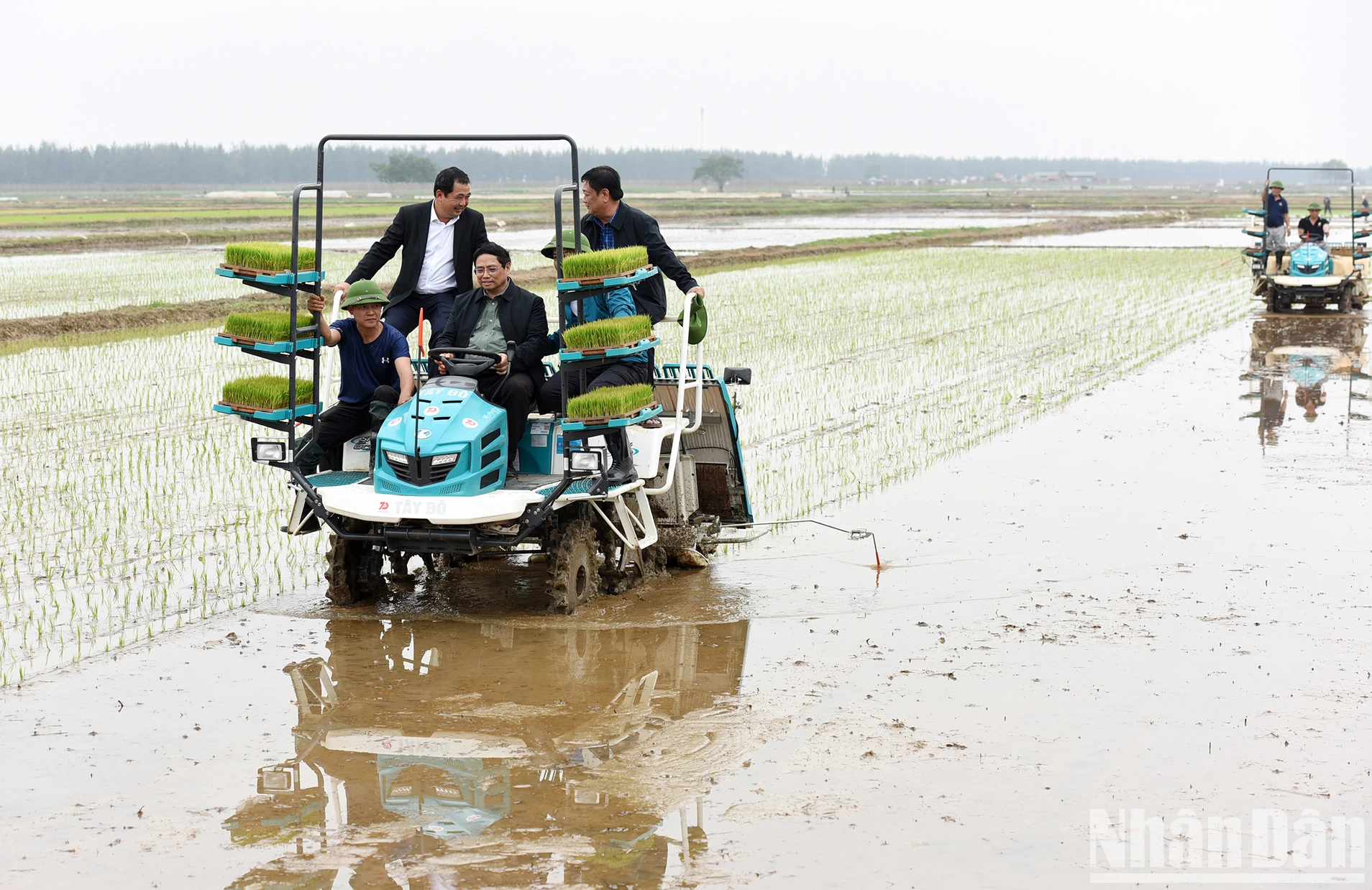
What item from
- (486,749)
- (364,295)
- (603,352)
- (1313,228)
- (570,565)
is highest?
(1313,228)

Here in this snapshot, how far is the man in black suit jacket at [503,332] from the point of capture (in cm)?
736

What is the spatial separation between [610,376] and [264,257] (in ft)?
5.77

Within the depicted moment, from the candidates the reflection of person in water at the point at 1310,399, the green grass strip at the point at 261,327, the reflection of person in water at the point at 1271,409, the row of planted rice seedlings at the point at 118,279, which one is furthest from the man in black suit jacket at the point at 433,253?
the row of planted rice seedlings at the point at 118,279

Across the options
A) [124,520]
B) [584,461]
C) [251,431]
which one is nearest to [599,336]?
[584,461]

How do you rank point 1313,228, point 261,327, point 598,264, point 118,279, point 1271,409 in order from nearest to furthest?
1. point 598,264
2. point 261,327
3. point 1271,409
4. point 1313,228
5. point 118,279

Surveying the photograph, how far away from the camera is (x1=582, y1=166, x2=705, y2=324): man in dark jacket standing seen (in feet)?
25.0

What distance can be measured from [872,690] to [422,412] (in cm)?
251

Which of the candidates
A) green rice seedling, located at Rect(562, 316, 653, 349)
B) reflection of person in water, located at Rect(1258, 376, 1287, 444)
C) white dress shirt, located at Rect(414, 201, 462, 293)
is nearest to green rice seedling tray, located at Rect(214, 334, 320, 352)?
white dress shirt, located at Rect(414, 201, 462, 293)

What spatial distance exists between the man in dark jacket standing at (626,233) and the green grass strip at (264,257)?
4.60ft

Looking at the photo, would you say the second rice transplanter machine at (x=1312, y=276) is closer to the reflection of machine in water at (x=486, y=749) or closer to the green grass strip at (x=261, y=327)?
the reflection of machine in water at (x=486, y=749)

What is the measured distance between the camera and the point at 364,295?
727 centimetres

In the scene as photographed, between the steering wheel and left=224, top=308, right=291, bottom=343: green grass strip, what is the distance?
720 mm

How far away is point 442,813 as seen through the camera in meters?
4.88

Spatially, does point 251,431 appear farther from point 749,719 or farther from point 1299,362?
point 1299,362
